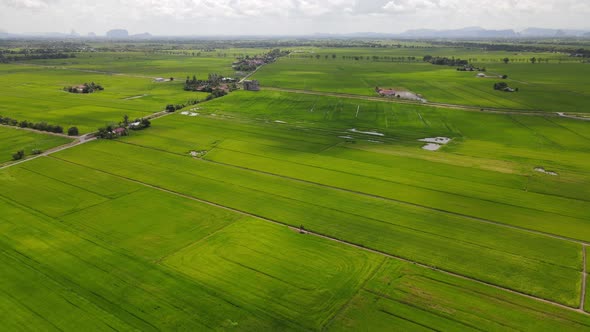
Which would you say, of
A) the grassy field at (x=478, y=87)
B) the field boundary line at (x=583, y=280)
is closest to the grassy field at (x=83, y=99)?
the grassy field at (x=478, y=87)

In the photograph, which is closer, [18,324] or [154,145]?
[18,324]

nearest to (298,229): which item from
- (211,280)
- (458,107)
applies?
(211,280)

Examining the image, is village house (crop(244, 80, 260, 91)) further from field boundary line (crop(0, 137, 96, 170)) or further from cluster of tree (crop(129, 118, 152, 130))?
field boundary line (crop(0, 137, 96, 170))

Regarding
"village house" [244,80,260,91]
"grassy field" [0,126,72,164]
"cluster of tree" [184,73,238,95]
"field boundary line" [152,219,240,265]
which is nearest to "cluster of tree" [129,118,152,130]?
"grassy field" [0,126,72,164]

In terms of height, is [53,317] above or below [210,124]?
below

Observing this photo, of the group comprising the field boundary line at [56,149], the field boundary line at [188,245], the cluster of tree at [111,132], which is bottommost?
the field boundary line at [188,245]

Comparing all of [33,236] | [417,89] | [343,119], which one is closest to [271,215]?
[33,236]

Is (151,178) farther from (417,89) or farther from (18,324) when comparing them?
(417,89)

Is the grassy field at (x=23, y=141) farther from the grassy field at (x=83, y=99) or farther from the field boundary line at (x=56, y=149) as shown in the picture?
the grassy field at (x=83, y=99)
